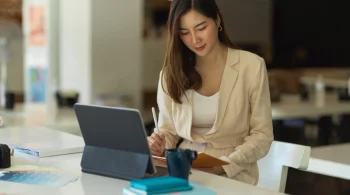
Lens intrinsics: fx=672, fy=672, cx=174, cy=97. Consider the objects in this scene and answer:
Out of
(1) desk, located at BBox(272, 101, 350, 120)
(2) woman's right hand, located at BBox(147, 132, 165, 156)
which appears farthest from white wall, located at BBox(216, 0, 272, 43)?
(2) woman's right hand, located at BBox(147, 132, 165, 156)

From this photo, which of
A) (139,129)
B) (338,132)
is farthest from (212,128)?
(338,132)

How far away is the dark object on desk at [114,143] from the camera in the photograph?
6.85 feet

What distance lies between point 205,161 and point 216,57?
0.55 metres

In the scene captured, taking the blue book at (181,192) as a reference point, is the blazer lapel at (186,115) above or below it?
above

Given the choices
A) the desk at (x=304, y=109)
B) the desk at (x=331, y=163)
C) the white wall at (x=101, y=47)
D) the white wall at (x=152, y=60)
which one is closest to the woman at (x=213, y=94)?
the desk at (x=331, y=163)

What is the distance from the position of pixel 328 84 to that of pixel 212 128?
6155 mm

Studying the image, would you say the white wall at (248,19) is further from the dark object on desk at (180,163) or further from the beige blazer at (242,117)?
the dark object on desk at (180,163)

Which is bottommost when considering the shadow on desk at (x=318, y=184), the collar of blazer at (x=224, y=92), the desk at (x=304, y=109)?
the desk at (x=304, y=109)

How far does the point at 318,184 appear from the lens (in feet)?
11.6

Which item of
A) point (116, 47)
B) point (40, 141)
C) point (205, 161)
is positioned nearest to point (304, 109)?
point (116, 47)

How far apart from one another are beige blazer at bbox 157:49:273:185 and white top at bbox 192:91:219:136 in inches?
0.8

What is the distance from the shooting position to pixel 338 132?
25.2ft

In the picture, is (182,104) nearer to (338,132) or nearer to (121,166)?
(121,166)

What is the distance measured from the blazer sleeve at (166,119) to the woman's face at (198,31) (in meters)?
0.24
